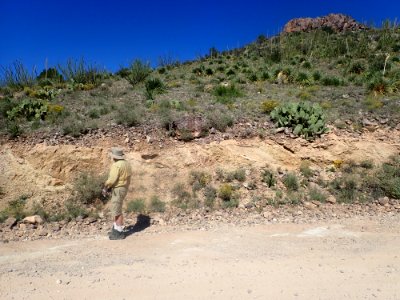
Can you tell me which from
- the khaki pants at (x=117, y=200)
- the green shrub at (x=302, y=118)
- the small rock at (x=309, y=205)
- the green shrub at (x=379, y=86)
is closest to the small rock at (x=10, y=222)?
the khaki pants at (x=117, y=200)

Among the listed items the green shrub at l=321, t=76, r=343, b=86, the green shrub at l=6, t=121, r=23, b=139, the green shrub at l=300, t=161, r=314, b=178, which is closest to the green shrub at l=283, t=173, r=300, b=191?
the green shrub at l=300, t=161, r=314, b=178

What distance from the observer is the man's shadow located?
22.9 feet

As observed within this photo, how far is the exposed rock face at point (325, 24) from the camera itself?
3208 centimetres

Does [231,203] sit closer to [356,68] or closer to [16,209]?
[16,209]

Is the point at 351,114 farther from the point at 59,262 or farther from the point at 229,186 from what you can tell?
the point at 59,262

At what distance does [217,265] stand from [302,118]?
6501 mm

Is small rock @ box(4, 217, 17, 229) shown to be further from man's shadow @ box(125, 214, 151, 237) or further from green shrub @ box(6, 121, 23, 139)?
green shrub @ box(6, 121, 23, 139)

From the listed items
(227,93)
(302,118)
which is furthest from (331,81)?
(302,118)

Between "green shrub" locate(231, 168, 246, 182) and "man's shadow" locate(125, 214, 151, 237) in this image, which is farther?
"green shrub" locate(231, 168, 246, 182)

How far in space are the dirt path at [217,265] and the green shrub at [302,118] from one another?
3696 mm

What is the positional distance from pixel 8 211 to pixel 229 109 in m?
6.83

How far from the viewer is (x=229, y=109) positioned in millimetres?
11234

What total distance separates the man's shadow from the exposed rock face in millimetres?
29200

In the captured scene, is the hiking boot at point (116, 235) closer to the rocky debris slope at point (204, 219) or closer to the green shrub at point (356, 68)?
the rocky debris slope at point (204, 219)
